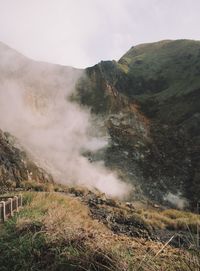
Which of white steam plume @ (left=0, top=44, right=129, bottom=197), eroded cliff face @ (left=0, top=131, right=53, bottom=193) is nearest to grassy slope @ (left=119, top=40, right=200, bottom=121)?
white steam plume @ (left=0, top=44, right=129, bottom=197)

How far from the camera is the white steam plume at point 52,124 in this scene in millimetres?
26484

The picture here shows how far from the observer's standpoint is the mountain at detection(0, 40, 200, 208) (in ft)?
96.7

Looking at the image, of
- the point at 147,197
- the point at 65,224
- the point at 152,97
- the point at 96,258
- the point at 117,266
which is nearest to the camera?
the point at 117,266

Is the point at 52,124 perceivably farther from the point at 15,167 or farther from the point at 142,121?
the point at 142,121

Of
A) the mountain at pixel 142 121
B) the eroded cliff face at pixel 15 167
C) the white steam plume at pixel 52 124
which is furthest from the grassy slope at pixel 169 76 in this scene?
the eroded cliff face at pixel 15 167

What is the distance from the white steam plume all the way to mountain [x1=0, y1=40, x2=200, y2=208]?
129 millimetres

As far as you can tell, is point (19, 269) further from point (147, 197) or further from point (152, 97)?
point (152, 97)

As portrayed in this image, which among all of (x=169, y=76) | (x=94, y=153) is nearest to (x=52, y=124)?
(x=94, y=153)

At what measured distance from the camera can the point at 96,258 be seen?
5836 millimetres

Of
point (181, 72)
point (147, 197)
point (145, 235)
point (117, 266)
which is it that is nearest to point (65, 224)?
point (117, 266)

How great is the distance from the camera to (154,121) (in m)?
40.5

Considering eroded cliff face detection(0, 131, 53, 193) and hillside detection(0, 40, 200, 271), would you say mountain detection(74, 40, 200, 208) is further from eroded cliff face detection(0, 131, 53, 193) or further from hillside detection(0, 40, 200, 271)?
Result: eroded cliff face detection(0, 131, 53, 193)

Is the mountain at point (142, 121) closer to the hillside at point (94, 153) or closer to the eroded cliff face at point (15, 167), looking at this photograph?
the hillside at point (94, 153)

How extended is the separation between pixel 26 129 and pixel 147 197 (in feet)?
28.7
